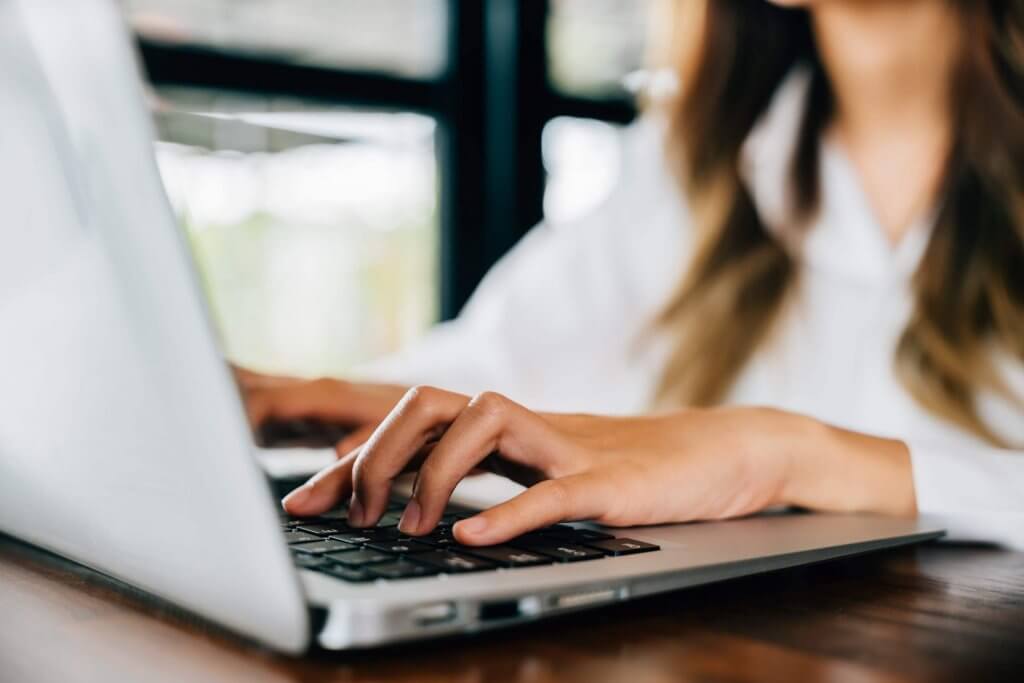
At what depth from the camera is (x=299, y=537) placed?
468 mm

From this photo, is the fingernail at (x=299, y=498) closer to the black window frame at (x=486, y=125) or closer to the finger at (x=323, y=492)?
the finger at (x=323, y=492)

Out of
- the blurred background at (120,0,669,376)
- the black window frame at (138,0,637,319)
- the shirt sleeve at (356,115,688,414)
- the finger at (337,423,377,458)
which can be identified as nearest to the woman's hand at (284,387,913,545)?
the finger at (337,423,377,458)

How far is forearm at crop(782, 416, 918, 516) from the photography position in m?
0.68

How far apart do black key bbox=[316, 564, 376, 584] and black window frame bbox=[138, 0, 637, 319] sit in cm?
169

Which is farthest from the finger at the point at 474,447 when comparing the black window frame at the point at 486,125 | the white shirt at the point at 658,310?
the black window frame at the point at 486,125

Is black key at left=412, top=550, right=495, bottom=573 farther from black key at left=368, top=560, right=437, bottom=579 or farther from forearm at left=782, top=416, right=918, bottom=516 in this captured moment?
forearm at left=782, top=416, right=918, bottom=516

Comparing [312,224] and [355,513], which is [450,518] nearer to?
[355,513]

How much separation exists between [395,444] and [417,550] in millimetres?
91

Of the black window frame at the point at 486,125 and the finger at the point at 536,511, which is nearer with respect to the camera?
the finger at the point at 536,511

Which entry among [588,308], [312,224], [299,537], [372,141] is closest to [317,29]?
[372,141]

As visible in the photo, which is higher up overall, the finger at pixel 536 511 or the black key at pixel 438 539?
the finger at pixel 536 511

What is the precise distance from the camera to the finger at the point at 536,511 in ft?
1.50

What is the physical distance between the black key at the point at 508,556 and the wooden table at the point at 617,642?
0.09 feet

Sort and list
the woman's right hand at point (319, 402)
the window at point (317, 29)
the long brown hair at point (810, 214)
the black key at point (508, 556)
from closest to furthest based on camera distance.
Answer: the black key at point (508, 556), the woman's right hand at point (319, 402), the long brown hair at point (810, 214), the window at point (317, 29)
